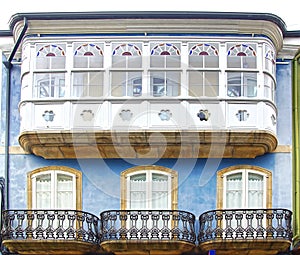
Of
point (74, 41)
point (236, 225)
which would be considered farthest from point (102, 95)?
point (236, 225)

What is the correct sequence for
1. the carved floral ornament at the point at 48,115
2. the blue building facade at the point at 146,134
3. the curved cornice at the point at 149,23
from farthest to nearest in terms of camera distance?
the curved cornice at the point at 149,23 → the carved floral ornament at the point at 48,115 → the blue building facade at the point at 146,134

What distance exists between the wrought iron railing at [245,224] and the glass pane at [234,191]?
623 mm

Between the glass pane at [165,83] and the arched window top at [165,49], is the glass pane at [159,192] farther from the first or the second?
the arched window top at [165,49]

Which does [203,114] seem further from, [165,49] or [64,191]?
[64,191]

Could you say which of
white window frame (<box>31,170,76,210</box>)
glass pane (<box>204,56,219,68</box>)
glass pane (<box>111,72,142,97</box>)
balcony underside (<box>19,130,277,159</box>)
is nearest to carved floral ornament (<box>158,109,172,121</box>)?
balcony underside (<box>19,130,277,159</box>)

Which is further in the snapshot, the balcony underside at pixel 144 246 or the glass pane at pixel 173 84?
the glass pane at pixel 173 84

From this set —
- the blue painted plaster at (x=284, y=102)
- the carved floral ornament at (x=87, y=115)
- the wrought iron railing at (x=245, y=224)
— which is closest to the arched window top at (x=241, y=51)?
the blue painted plaster at (x=284, y=102)

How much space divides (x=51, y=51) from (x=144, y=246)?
6.26m

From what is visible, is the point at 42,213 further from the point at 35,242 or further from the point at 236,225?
the point at 236,225

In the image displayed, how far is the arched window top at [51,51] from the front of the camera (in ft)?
79.6

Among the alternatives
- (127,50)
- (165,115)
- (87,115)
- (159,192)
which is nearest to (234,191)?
(159,192)

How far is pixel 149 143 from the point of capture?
23.7 metres

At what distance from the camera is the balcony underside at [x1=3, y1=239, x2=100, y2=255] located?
902 inches

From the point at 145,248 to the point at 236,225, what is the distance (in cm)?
268
